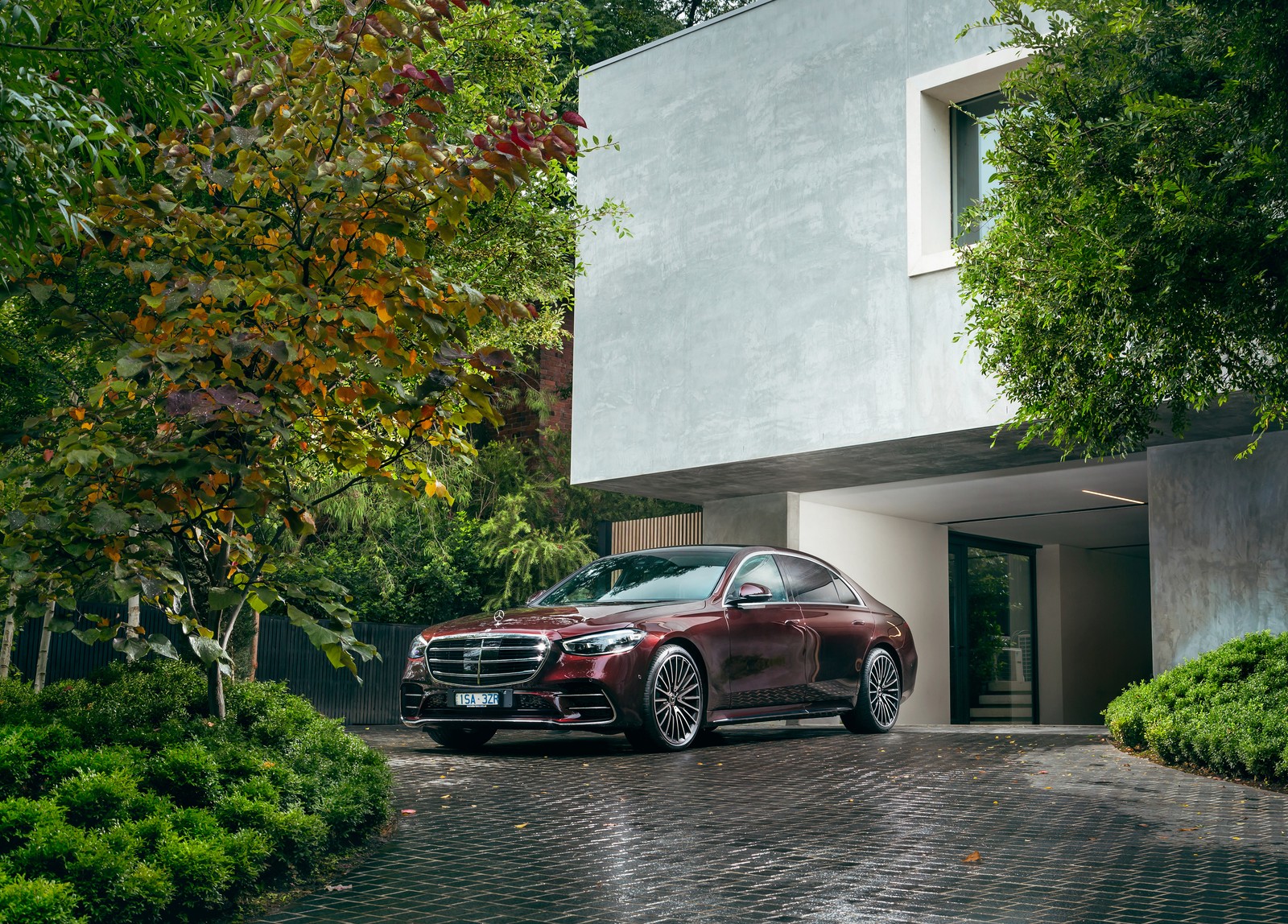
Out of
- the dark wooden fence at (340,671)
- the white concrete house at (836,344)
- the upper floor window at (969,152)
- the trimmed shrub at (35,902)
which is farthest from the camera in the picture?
the dark wooden fence at (340,671)

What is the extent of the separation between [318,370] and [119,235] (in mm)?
1271

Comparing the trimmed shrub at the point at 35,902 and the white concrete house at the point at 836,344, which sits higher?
the white concrete house at the point at 836,344

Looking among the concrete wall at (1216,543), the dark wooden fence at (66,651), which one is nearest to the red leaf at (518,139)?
the dark wooden fence at (66,651)

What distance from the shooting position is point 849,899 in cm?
543

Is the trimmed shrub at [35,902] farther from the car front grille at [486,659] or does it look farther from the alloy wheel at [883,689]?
the alloy wheel at [883,689]

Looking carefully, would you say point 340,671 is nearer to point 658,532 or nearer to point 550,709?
point 658,532

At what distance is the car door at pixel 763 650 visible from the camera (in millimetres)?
11336

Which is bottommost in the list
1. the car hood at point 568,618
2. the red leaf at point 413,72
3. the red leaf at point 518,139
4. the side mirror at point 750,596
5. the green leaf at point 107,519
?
the car hood at point 568,618

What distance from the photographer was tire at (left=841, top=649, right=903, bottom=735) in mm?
12789

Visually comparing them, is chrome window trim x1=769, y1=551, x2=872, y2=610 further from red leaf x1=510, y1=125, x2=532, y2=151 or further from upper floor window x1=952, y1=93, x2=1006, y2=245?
red leaf x1=510, y1=125, x2=532, y2=151

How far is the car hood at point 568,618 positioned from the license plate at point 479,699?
20.4 inches

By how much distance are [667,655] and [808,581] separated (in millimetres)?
A: 2491

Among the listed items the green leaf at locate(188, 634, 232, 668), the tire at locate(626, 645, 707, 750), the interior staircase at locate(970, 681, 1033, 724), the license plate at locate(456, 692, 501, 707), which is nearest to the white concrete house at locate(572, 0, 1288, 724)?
the interior staircase at locate(970, 681, 1033, 724)

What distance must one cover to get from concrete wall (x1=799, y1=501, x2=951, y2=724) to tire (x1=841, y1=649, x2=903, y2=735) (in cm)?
457
